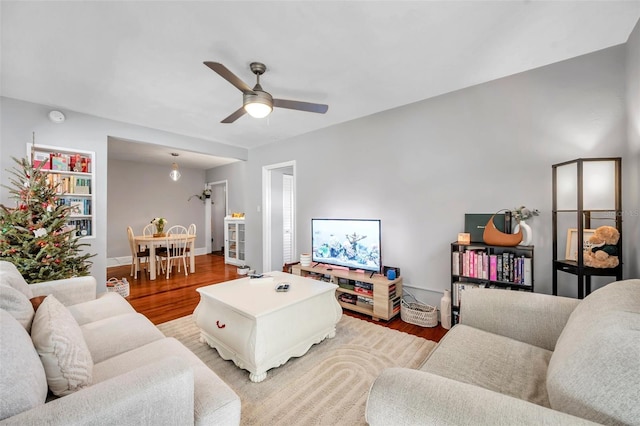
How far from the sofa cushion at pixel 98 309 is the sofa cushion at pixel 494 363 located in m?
2.15

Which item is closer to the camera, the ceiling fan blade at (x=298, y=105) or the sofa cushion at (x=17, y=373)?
the sofa cushion at (x=17, y=373)

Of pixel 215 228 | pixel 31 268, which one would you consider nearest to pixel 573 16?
pixel 31 268

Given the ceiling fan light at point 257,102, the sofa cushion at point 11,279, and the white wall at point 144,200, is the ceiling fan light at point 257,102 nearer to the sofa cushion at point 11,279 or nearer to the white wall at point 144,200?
the sofa cushion at point 11,279

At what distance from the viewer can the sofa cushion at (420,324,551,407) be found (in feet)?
3.76

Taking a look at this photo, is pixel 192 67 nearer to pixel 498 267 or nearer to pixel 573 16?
pixel 573 16

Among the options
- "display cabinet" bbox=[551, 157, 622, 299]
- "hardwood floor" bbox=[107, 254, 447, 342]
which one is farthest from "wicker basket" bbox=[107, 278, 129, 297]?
"display cabinet" bbox=[551, 157, 622, 299]

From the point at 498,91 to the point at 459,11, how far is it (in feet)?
3.89

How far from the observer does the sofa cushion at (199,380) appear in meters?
1.00

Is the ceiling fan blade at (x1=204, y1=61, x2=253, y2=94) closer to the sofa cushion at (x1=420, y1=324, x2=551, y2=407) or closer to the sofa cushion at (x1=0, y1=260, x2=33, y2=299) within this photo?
the sofa cushion at (x1=0, y1=260, x2=33, y2=299)

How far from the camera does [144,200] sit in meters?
6.35

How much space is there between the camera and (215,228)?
24.9 feet

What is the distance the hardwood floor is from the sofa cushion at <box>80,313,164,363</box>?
1221 mm

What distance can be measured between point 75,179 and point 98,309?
2.22 metres

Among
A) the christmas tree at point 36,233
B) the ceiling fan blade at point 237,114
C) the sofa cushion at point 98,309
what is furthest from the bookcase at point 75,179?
the ceiling fan blade at point 237,114
